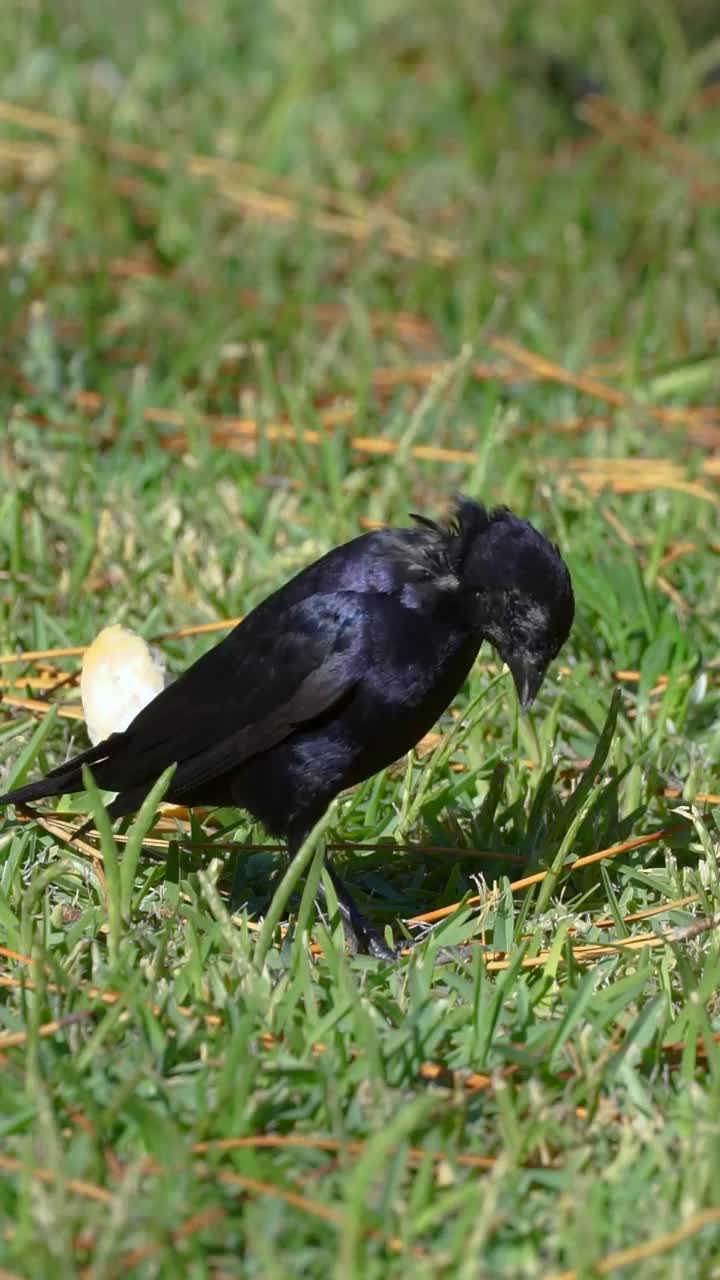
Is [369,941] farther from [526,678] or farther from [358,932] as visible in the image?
[526,678]

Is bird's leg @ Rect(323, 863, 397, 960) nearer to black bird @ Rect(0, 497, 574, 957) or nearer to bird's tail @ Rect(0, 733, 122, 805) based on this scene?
black bird @ Rect(0, 497, 574, 957)

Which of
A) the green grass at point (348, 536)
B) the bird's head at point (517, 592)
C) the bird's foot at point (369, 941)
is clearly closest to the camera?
the green grass at point (348, 536)

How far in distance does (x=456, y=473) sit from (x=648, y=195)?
2.20 metres

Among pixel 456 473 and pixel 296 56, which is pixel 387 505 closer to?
pixel 456 473

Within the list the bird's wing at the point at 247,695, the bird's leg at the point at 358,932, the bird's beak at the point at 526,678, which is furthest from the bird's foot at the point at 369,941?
the bird's beak at the point at 526,678

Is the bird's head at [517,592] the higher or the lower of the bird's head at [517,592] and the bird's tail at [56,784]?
the higher

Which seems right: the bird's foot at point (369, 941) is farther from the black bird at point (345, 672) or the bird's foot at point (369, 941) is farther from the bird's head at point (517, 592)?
the bird's head at point (517, 592)

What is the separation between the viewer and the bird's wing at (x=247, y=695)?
299 centimetres

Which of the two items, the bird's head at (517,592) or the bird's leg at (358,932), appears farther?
the bird's leg at (358,932)

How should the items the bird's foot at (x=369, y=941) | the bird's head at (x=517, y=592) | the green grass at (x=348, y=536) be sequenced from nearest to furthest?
the green grass at (x=348, y=536) < the bird's head at (x=517, y=592) < the bird's foot at (x=369, y=941)

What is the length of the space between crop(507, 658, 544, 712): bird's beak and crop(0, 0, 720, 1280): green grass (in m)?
0.26

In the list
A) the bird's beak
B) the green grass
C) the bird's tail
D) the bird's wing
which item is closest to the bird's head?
the bird's beak

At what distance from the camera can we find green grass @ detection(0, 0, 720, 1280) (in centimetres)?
227

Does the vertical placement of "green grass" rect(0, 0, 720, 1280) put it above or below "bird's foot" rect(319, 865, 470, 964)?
above
